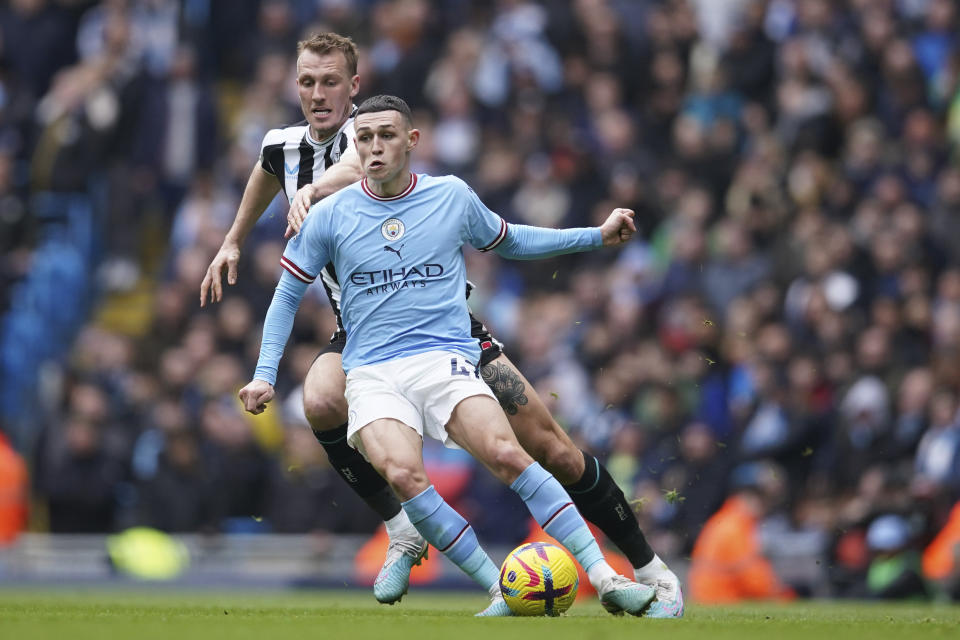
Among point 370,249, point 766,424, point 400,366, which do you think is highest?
point 370,249

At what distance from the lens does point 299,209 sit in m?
8.87

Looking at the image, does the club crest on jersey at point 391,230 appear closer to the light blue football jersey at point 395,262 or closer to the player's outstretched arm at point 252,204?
the light blue football jersey at point 395,262

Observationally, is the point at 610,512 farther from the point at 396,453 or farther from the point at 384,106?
the point at 384,106

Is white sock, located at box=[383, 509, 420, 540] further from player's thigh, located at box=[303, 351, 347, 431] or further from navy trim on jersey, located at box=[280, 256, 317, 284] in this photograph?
navy trim on jersey, located at box=[280, 256, 317, 284]

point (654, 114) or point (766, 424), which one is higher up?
point (654, 114)

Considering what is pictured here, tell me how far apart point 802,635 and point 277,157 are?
4.20m

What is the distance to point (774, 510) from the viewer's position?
14.3 meters

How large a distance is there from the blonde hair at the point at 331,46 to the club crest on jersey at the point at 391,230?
1288 mm

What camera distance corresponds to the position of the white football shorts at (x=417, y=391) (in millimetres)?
8508

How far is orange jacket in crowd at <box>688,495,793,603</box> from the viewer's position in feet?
46.0

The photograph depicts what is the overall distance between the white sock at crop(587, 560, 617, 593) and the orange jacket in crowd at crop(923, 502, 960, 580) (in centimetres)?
522

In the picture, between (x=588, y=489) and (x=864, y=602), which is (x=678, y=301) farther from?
(x=588, y=489)

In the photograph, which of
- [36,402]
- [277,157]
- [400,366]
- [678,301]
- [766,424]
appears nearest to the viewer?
[400,366]

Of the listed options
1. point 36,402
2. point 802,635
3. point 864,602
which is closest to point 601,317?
point 864,602
